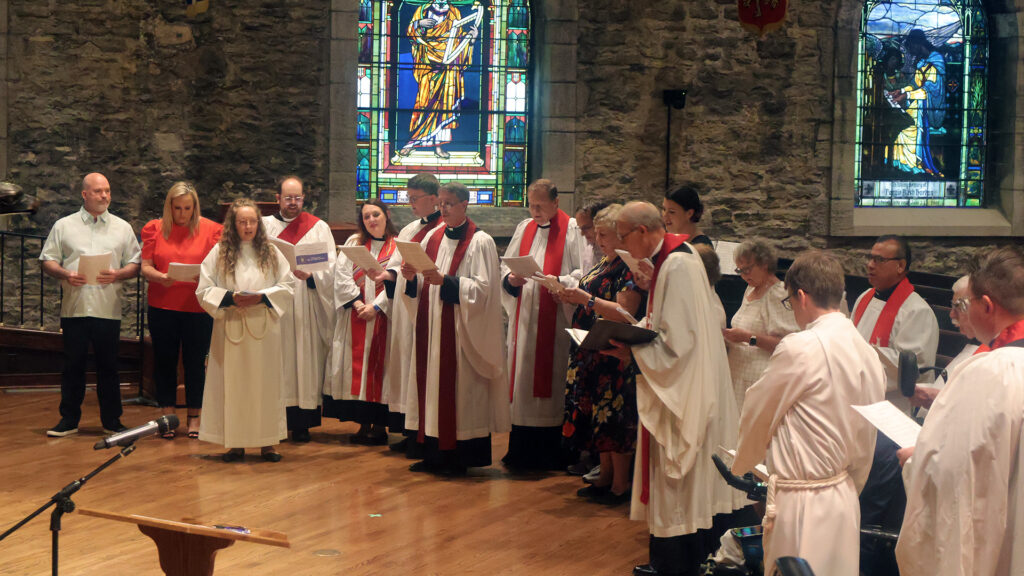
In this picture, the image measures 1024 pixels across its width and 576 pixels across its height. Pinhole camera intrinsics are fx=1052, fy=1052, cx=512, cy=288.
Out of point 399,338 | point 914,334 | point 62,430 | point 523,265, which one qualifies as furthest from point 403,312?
point 914,334

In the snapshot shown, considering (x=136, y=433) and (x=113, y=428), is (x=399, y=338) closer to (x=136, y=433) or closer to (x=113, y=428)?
(x=113, y=428)

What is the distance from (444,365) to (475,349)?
0.20 metres

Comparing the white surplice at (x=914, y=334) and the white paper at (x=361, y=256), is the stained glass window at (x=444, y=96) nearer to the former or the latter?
the white paper at (x=361, y=256)

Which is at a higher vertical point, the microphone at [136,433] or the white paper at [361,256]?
the white paper at [361,256]

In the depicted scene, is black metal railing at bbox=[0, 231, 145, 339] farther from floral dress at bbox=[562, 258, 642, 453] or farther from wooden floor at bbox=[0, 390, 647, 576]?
floral dress at bbox=[562, 258, 642, 453]

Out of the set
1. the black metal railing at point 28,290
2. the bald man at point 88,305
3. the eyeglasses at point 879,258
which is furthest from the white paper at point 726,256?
the black metal railing at point 28,290

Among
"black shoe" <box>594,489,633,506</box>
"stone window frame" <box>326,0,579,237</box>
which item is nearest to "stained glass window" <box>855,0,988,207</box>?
"stone window frame" <box>326,0,579,237</box>

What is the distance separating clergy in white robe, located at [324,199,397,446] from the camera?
667 centimetres

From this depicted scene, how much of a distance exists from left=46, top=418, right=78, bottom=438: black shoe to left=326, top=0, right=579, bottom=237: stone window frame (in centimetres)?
309

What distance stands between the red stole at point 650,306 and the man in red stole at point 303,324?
308cm

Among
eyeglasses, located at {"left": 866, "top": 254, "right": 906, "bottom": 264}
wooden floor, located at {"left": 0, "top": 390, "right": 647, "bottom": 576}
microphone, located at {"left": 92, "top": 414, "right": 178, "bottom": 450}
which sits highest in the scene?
eyeglasses, located at {"left": 866, "top": 254, "right": 906, "bottom": 264}

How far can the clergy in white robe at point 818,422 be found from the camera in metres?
3.08

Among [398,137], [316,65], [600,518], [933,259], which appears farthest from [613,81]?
[600,518]

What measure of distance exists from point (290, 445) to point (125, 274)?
59.8 inches
